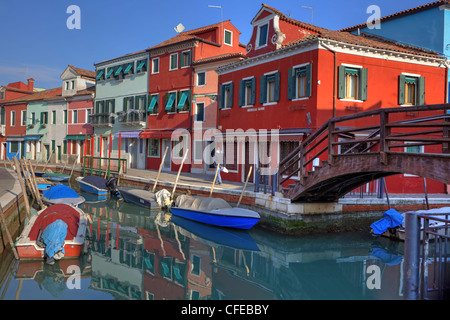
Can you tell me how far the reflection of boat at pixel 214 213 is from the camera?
11.8 metres

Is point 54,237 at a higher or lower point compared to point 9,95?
lower

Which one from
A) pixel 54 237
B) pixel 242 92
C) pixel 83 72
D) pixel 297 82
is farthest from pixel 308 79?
pixel 83 72

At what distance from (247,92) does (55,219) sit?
10.8 m

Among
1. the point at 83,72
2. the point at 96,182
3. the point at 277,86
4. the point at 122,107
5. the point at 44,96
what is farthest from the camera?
the point at 44,96

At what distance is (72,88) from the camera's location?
107ft

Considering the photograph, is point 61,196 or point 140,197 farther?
point 140,197

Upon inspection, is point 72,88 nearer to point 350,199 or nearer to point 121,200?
point 121,200

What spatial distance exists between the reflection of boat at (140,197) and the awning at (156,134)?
6.66m

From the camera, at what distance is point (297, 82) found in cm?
1484

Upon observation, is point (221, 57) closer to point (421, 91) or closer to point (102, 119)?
point (421, 91)

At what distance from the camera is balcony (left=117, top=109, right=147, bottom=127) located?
26141mm

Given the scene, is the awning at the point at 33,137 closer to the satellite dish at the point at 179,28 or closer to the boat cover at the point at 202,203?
the satellite dish at the point at 179,28

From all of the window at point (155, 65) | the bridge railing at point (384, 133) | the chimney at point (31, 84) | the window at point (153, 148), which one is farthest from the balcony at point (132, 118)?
the chimney at point (31, 84)

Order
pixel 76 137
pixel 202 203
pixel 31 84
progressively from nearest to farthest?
pixel 202 203, pixel 76 137, pixel 31 84
